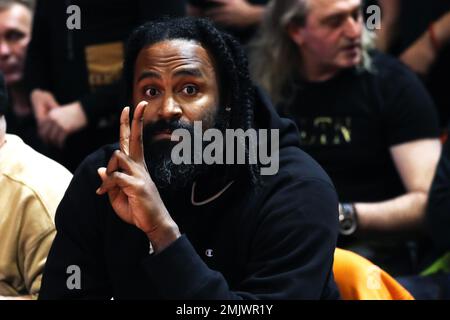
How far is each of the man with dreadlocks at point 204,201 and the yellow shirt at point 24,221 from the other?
92 mm

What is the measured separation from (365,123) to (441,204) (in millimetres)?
582

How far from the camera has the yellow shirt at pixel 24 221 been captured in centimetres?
274

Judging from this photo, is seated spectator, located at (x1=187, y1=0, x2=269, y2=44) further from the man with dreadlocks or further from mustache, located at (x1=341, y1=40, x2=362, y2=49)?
the man with dreadlocks

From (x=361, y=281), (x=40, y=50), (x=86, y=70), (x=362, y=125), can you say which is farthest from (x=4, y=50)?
(x=361, y=281)

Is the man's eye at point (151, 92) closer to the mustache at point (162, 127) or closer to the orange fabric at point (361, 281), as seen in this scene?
the mustache at point (162, 127)

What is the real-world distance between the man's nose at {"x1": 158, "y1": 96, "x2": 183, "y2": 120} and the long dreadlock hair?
147mm

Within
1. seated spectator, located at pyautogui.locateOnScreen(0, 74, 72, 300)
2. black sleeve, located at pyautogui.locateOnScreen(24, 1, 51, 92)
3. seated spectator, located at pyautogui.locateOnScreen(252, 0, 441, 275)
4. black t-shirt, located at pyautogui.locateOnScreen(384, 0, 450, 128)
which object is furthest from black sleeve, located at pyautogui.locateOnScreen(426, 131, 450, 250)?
black sleeve, located at pyautogui.locateOnScreen(24, 1, 51, 92)

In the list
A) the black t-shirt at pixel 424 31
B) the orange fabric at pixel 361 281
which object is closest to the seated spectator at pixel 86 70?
the black t-shirt at pixel 424 31

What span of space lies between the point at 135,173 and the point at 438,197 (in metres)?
1.56

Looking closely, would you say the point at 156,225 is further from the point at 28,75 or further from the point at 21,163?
the point at 28,75

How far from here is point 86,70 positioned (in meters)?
4.03

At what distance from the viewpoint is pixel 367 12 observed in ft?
13.8

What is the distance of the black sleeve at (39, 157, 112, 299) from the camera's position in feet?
8.66
